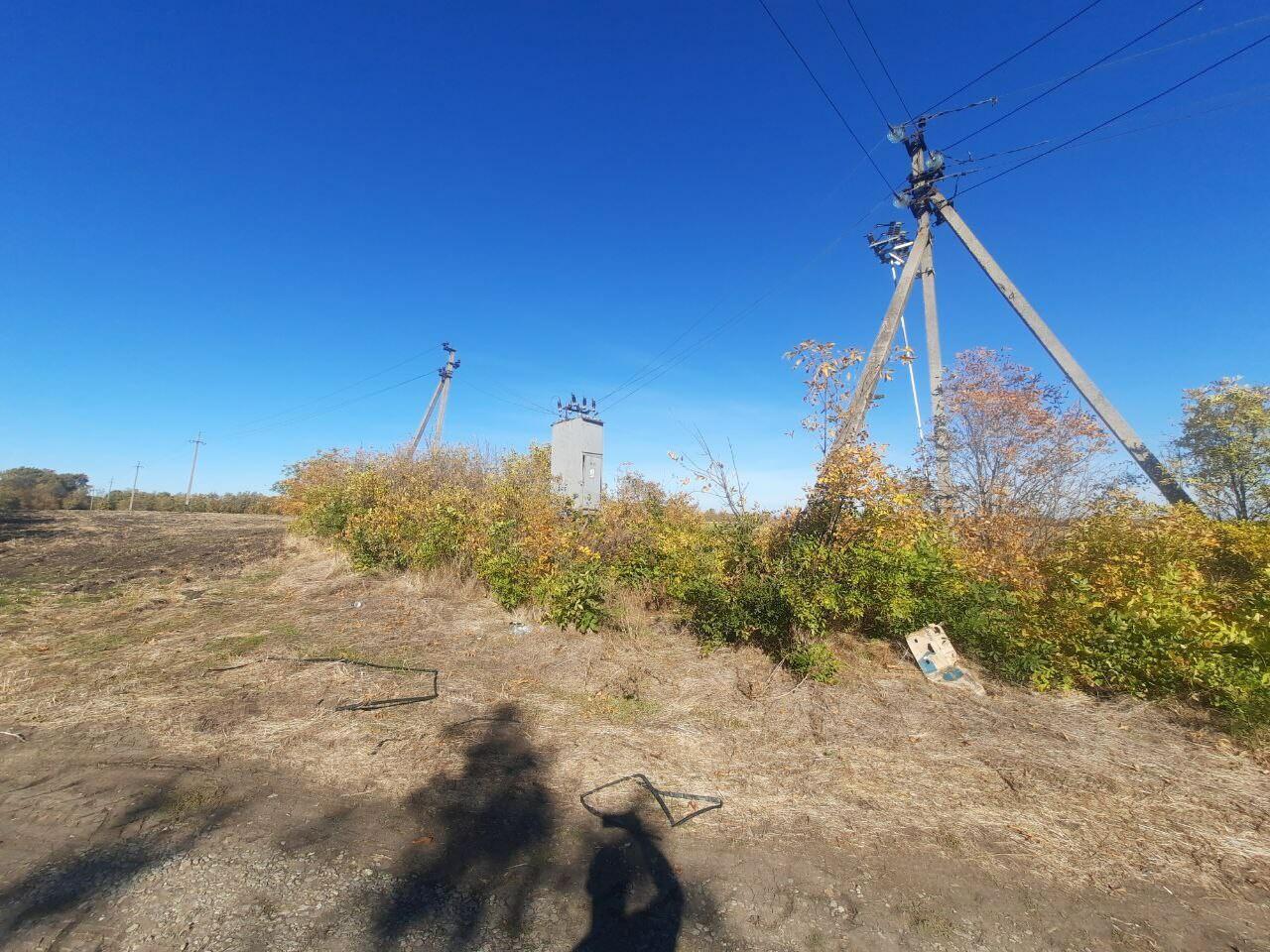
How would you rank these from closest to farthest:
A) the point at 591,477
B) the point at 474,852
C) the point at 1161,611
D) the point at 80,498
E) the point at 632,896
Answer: the point at 632,896, the point at 474,852, the point at 1161,611, the point at 591,477, the point at 80,498

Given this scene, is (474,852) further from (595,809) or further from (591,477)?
(591,477)

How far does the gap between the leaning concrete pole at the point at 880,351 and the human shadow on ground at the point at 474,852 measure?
158 inches

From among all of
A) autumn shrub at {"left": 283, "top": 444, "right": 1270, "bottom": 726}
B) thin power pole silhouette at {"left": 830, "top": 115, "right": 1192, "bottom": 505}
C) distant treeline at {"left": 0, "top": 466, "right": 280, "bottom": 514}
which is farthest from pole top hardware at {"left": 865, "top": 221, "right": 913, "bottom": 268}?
distant treeline at {"left": 0, "top": 466, "right": 280, "bottom": 514}

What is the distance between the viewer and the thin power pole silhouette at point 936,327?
674 cm

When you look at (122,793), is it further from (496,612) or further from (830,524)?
(830,524)

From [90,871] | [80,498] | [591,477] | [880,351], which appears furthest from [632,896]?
→ [80,498]

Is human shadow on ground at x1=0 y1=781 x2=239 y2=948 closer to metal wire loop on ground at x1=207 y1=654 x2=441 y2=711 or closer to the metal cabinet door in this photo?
metal wire loop on ground at x1=207 y1=654 x2=441 y2=711

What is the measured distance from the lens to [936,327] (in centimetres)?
903

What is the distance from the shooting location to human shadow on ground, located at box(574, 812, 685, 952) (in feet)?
6.90

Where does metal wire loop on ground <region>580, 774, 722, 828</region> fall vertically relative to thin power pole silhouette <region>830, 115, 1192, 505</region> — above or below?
below

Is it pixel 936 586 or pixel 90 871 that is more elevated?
pixel 936 586

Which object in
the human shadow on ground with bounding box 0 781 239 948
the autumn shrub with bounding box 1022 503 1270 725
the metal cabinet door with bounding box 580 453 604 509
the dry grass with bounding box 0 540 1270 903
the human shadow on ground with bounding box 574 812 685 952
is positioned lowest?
the human shadow on ground with bounding box 574 812 685 952

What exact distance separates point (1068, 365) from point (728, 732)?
300 inches

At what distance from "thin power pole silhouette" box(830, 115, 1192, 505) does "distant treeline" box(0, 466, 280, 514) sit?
27.4 metres
